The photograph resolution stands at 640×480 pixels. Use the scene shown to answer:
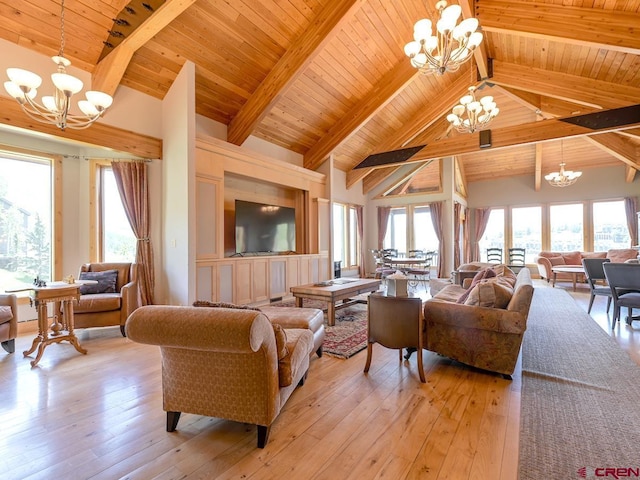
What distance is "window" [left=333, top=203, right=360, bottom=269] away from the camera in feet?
28.1

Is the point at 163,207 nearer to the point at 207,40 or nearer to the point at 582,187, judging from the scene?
the point at 207,40

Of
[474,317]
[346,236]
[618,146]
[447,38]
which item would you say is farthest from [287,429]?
[618,146]

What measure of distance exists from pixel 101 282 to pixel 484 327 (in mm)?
4496

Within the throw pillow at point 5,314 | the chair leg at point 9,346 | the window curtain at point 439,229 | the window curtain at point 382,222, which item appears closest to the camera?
the throw pillow at point 5,314

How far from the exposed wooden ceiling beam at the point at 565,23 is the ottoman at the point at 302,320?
15.0ft

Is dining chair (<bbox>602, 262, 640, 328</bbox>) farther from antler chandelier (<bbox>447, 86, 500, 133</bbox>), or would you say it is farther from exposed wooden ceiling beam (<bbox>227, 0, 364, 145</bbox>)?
exposed wooden ceiling beam (<bbox>227, 0, 364, 145</bbox>)

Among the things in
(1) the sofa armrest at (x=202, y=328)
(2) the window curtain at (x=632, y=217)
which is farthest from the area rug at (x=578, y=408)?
(2) the window curtain at (x=632, y=217)

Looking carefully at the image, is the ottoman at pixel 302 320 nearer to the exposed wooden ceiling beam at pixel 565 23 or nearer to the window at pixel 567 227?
the exposed wooden ceiling beam at pixel 565 23

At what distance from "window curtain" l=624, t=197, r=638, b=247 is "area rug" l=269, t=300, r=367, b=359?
322 inches

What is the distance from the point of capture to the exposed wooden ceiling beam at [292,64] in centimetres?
400

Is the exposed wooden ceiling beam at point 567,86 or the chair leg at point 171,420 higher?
the exposed wooden ceiling beam at point 567,86

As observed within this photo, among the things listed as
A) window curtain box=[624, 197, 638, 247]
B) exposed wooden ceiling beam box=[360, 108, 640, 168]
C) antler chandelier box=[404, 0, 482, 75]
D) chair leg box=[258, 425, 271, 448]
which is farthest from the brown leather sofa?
window curtain box=[624, 197, 638, 247]

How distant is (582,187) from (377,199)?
5856mm

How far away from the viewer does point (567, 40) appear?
380cm
